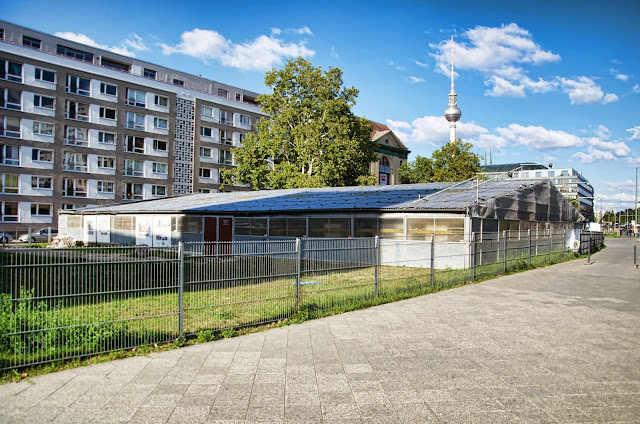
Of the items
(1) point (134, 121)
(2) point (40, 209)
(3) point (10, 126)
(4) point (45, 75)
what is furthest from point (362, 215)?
(4) point (45, 75)

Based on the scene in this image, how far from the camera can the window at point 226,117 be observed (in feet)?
187

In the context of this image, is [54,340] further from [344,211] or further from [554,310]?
[344,211]

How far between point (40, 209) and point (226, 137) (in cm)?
2275

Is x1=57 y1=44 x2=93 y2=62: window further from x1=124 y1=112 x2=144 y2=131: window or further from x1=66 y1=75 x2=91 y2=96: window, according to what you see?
x1=124 y1=112 x2=144 y2=131: window

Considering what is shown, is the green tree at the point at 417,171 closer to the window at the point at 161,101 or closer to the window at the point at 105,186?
the window at the point at 161,101

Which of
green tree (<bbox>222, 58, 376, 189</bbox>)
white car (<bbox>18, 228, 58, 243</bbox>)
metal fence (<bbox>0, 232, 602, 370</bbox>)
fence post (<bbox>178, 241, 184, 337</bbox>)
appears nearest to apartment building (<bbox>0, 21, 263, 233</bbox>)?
white car (<bbox>18, 228, 58, 243</bbox>)

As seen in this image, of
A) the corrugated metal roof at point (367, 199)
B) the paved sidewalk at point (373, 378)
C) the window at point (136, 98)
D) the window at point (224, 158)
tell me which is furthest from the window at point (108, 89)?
the paved sidewalk at point (373, 378)

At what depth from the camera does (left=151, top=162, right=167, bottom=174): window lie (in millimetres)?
50406

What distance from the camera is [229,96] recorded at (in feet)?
203

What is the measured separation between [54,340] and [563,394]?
267 inches

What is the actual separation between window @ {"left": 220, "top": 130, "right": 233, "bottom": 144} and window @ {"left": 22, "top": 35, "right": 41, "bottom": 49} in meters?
20.8

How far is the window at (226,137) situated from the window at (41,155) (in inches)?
771

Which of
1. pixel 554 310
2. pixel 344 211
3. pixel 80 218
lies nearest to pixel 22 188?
pixel 80 218

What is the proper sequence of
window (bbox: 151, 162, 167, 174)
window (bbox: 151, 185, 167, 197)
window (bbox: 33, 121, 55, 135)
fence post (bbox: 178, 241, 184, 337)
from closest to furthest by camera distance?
1. fence post (bbox: 178, 241, 184, 337)
2. window (bbox: 33, 121, 55, 135)
3. window (bbox: 151, 162, 167, 174)
4. window (bbox: 151, 185, 167, 197)
